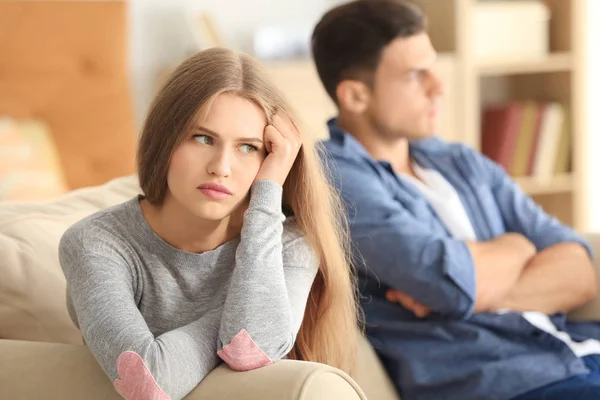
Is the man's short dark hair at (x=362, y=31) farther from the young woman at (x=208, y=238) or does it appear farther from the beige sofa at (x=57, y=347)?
the young woman at (x=208, y=238)

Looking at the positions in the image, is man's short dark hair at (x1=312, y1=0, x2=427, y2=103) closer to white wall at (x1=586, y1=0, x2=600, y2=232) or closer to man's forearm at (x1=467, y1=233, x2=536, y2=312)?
man's forearm at (x1=467, y1=233, x2=536, y2=312)

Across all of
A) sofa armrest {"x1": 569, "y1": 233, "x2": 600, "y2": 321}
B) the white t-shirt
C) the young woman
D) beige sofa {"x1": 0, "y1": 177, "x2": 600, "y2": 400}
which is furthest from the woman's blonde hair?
sofa armrest {"x1": 569, "y1": 233, "x2": 600, "y2": 321}

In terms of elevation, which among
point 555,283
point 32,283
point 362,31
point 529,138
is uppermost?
point 362,31

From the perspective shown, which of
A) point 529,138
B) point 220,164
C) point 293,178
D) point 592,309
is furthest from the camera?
point 529,138

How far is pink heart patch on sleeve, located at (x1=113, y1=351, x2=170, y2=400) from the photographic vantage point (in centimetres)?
106

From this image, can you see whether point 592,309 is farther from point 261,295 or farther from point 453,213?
point 261,295

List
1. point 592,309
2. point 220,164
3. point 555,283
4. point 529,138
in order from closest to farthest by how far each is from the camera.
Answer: point 220,164, point 555,283, point 592,309, point 529,138

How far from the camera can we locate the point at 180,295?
4.10ft

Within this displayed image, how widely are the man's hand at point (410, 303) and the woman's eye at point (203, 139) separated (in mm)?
575

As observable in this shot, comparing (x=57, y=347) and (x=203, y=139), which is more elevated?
(x=203, y=139)

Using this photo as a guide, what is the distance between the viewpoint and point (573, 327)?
71.3 inches

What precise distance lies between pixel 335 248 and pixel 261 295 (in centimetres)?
20

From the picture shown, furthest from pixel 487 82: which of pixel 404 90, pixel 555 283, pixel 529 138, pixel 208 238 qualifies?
pixel 208 238

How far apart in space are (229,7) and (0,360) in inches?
86.0
